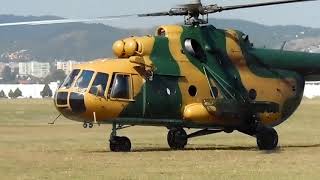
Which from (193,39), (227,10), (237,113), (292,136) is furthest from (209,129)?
(292,136)

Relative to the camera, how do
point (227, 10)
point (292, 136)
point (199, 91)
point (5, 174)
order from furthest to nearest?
point (292, 136) < point (199, 91) < point (227, 10) < point (5, 174)

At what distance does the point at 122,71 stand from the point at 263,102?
5151 mm

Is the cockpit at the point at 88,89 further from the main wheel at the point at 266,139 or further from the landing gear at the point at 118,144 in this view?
the main wheel at the point at 266,139

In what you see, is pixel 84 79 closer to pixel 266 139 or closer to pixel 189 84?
pixel 189 84

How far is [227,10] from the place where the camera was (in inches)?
957

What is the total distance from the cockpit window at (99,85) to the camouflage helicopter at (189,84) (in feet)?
0.10

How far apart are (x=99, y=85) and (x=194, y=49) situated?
11.6 ft

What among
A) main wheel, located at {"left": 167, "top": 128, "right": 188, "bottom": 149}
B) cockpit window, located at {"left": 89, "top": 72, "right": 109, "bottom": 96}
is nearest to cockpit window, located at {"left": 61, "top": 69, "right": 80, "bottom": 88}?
cockpit window, located at {"left": 89, "top": 72, "right": 109, "bottom": 96}

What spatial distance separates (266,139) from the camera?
26625mm

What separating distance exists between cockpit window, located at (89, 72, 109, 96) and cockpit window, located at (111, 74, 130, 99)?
289 mm

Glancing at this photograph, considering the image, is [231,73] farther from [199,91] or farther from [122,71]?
[122,71]

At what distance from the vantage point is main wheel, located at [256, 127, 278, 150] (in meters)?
26.6

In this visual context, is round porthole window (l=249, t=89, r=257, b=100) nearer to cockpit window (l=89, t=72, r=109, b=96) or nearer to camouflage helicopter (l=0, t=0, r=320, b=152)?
camouflage helicopter (l=0, t=0, r=320, b=152)

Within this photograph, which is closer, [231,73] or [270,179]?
[270,179]
